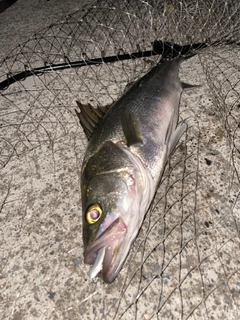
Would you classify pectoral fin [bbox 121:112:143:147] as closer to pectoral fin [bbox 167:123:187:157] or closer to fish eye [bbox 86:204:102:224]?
pectoral fin [bbox 167:123:187:157]

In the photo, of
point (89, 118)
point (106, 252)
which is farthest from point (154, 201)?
point (89, 118)

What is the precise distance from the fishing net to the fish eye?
0.42 meters

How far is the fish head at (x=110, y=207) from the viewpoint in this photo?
1.71 m

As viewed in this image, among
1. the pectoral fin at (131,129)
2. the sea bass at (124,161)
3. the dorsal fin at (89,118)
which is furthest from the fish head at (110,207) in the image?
the dorsal fin at (89,118)

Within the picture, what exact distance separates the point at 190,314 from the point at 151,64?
8.47 ft

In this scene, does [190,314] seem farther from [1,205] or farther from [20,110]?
[20,110]

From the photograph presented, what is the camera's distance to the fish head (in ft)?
5.60

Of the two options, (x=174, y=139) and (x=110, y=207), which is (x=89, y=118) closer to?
(x=174, y=139)

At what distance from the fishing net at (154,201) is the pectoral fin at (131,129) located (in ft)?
1.45

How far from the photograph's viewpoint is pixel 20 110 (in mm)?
3072

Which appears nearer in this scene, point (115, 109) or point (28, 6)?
point (115, 109)

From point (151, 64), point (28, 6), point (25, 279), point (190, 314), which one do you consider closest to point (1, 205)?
point (25, 279)

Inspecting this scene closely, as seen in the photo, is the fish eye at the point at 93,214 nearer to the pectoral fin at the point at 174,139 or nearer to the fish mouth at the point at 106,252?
the fish mouth at the point at 106,252

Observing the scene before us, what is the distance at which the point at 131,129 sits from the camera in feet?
7.34
